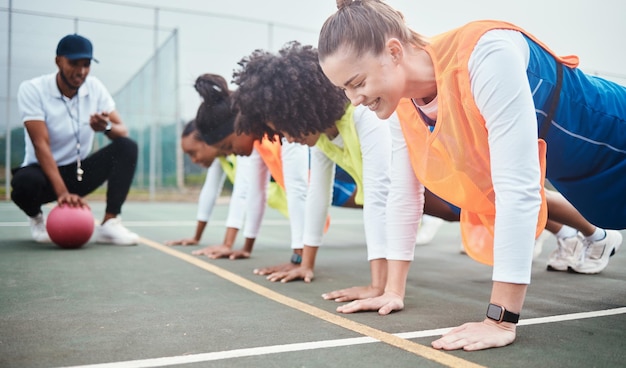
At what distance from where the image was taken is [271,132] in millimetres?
2850

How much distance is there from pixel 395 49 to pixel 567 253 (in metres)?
1.91

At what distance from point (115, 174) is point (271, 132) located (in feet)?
6.55

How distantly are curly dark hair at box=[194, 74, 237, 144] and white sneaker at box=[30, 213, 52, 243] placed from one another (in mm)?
1428

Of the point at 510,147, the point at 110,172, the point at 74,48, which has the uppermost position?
the point at 74,48

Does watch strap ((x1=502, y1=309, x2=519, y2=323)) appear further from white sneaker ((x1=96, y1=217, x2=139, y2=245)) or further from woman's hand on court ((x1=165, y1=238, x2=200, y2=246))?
white sneaker ((x1=96, y1=217, x2=139, y2=245))

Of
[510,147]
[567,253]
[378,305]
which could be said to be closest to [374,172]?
[378,305]

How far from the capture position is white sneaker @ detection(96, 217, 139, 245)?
13.5 feet

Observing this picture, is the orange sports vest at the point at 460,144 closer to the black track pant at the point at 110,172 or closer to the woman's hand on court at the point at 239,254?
the woman's hand on court at the point at 239,254

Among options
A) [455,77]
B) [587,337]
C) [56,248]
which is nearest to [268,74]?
[455,77]

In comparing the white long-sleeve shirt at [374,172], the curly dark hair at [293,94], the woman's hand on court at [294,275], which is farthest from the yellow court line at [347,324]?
the curly dark hair at [293,94]

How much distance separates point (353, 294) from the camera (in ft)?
7.59

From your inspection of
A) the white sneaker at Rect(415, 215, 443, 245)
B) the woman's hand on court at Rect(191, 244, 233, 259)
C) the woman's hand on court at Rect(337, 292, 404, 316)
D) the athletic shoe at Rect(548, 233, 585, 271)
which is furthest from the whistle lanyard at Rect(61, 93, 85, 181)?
the athletic shoe at Rect(548, 233, 585, 271)

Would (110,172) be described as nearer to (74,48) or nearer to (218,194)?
(218,194)

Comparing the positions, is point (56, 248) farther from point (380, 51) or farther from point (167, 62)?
point (167, 62)
